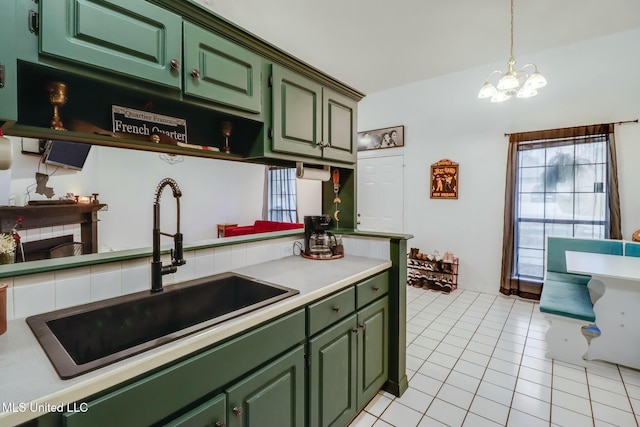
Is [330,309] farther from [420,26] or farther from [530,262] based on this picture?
[530,262]

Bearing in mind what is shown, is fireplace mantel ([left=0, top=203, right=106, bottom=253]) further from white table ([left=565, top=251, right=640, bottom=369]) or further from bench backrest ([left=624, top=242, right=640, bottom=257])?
bench backrest ([left=624, top=242, right=640, bottom=257])

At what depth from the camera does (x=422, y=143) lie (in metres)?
4.37

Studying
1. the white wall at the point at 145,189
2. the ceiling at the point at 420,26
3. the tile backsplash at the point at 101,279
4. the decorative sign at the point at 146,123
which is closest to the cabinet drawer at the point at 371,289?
the tile backsplash at the point at 101,279

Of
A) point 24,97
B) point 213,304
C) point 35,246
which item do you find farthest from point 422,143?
point 35,246

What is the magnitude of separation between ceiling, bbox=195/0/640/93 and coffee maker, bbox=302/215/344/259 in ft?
6.39

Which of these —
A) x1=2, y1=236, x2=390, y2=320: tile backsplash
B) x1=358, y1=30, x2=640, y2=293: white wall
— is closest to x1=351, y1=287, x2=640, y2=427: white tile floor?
x1=2, y1=236, x2=390, y2=320: tile backsplash

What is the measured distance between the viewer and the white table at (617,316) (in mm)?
2207

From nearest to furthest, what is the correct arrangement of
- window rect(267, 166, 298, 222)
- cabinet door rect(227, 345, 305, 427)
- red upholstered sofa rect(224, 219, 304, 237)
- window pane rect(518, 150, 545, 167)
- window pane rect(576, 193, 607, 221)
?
cabinet door rect(227, 345, 305, 427) → window pane rect(576, 193, 607, 221) → window pane rect(518, 150, 545, 167) → red upholstered sofa rect(224, 219, 304, 237) → window rect(267, 166, 298, 222)

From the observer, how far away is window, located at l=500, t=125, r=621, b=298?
10.3 feet

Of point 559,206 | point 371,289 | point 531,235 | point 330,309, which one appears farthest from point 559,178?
point 330,309

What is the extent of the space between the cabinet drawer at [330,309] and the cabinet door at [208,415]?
47cm

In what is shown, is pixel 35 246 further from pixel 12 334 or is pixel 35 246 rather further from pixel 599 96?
pixel 599 96

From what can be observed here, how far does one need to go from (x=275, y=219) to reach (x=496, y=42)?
4.89 m

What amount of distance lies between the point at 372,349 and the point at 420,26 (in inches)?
117
